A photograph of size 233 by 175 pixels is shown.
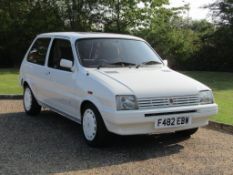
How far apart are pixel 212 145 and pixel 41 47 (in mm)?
4075

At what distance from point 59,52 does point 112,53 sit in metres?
1.16

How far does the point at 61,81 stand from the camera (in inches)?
320

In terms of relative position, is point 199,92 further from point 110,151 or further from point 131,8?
point 131,8

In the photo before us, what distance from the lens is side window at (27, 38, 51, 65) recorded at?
920 cm

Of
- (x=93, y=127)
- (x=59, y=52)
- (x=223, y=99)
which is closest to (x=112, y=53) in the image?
(x=59, y=52)

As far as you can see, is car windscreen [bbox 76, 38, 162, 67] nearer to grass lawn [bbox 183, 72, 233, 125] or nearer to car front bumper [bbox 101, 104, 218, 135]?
car front bumper [bbox 101, 104, 218, 135]

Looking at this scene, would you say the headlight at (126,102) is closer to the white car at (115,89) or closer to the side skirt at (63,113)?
the white car at (115,89)

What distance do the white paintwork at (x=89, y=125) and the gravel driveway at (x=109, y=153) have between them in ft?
0.67

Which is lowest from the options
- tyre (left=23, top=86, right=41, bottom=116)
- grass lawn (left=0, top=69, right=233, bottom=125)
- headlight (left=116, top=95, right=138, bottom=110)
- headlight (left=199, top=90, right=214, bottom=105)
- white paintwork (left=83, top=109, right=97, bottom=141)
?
grass lawn (left=0, top=69, right=233, bottom=125)

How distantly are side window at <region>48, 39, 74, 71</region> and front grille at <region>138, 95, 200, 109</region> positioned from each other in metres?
1.89

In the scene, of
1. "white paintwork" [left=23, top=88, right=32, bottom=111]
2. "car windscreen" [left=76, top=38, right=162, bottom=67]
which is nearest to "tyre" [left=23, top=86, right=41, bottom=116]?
"white paintwork" [left=23, top=88, right=32, bottom=111]

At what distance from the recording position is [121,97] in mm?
6652

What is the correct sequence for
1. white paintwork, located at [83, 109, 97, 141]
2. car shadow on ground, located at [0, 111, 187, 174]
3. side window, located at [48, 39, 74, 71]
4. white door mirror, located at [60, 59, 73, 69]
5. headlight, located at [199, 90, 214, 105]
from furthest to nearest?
side window, located at [48, 39, 74, 71]
white door mirror, located at [60, 59, 73, 69]
headlight, located at [199, 90, 214, 105]
white paintwork, located at [83, 109, 97, 141]
car shadow on ground, located at [0, 111, 187, 174]

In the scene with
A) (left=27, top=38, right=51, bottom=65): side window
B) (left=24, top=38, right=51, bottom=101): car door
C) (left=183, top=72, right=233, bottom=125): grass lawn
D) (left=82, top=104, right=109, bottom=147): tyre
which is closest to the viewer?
(left=82, top=104, right=109, bottom=147): tyre
